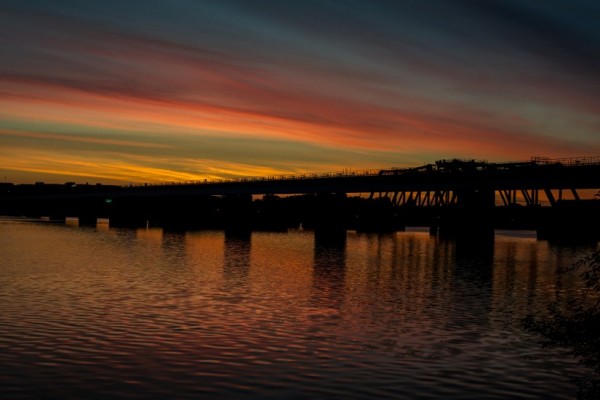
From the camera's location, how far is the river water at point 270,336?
26.0 metres

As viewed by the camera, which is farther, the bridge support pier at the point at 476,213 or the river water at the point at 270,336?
the bridge support pier at the point at 476,213

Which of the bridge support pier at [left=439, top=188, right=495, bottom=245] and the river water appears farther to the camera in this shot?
the bridge support pier at [left=439, top=188, right=495, bottom=245]

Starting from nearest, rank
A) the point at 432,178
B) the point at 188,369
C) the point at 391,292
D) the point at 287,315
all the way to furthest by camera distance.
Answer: the point at 188,369, the point at 287,315, the point at 391,292, the point at 432,178

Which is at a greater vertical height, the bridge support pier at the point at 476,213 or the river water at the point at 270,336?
the bridge support pier at the point at 476,213

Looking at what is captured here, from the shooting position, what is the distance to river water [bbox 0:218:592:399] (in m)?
→ 26.0

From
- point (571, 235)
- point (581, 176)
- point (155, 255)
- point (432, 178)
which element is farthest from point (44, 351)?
point (571, 235)

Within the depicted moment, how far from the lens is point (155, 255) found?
94.8 metres

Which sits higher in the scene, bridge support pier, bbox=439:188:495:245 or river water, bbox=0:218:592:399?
bridge support pier, bbox=439:188:495:245

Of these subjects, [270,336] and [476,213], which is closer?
[270,336]

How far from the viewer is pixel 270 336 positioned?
35719 mm

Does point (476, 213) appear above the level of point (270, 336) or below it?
above

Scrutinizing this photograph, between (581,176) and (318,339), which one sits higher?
(581,176)

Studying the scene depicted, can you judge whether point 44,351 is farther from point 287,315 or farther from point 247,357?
point 287,315

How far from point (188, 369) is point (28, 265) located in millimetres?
50368
